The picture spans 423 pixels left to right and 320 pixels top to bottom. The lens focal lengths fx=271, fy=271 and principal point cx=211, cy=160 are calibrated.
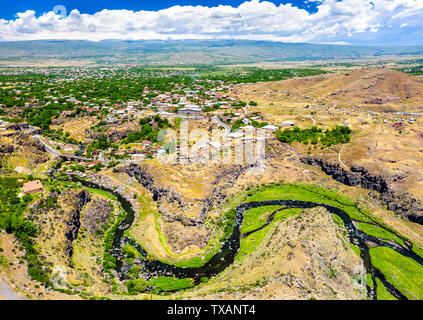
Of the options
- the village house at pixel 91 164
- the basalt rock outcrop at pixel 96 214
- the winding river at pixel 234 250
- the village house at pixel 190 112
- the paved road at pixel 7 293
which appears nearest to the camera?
the paved road at pixel 7 293

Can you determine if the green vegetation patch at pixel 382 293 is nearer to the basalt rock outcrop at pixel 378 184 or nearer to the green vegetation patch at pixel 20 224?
the basalt rock outcrop at pixel 378 184

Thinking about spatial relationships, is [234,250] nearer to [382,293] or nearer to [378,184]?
[382,293]

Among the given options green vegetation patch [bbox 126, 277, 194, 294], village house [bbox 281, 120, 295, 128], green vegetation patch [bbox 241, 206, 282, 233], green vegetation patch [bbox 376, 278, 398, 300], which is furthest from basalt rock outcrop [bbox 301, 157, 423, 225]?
green vegetation patch [bbox 126, 277, 194, 294]

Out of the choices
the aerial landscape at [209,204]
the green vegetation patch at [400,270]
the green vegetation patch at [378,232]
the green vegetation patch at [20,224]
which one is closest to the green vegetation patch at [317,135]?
the aerial landscape at [209,204]

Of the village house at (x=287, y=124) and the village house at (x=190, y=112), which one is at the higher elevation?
the village house at (x=190, y=112)

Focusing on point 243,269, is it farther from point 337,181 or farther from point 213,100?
point 213,100

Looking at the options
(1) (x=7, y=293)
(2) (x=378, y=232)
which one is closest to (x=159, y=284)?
(1) (x=7, y=293)
